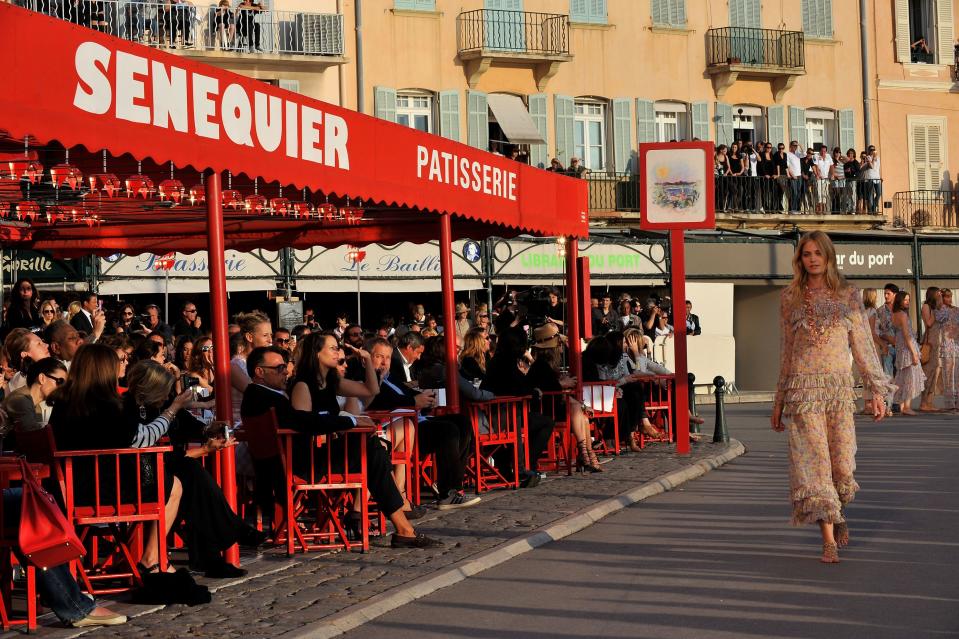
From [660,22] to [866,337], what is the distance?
→ 3055cm

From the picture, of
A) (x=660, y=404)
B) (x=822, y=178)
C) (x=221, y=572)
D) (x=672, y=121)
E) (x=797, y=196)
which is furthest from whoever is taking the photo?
(x=822, y=178)

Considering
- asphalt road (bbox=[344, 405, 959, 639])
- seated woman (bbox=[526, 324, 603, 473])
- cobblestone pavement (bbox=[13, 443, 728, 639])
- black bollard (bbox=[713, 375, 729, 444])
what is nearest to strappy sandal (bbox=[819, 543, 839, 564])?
asphalt road (bbox=[344, 405, 959, 639])

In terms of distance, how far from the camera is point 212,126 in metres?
9.98

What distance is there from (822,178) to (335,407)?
1218 inches

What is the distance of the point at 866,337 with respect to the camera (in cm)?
1020

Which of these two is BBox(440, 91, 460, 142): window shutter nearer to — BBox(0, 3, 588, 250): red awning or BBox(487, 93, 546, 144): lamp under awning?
BBox(487, 93, 546, 144): lamp under awning

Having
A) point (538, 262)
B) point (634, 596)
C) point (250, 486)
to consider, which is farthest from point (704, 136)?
point (634, 596)

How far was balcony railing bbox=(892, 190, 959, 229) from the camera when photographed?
42219mm

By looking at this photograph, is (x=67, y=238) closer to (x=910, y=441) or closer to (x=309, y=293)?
(x=910, y=441)

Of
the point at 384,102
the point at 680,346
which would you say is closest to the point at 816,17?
the point at 384,102

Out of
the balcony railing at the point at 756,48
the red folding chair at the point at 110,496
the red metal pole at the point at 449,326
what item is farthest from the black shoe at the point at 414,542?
the balcony railing at the point at 756,48

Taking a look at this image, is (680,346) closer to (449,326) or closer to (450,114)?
(449,326)

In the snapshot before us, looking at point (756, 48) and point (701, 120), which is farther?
point (756, 48)

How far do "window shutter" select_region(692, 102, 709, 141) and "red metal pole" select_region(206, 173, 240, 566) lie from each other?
30411 mm
